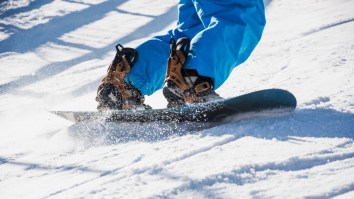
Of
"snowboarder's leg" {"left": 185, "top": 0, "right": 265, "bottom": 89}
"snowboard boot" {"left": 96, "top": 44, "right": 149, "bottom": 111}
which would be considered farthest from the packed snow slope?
"snowboarder's leg" {"left": 185, "top": 0, "right": 265, "bottom": 89}

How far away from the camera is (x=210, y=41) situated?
213cm

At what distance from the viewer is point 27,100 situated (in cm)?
371

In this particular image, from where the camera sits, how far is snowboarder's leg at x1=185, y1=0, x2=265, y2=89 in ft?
6.94

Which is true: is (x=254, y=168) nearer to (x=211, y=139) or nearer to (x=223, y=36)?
(x=211, y=139)

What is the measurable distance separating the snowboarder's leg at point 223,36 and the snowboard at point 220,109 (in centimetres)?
19

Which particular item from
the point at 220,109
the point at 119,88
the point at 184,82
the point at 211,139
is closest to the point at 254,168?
the point at 211,139

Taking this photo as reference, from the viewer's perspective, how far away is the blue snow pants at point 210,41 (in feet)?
6.99

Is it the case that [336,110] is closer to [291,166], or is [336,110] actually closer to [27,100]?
[291,166]

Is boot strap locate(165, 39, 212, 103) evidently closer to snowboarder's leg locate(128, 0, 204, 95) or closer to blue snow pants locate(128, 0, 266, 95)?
blue snow pants locate(128, 0, 266, 95)

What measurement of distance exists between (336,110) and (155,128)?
96cm

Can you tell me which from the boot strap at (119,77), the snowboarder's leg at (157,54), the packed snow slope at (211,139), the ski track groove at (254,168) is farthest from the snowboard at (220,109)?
the ski track groove at (254,168)

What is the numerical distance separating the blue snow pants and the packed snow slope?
326 mm

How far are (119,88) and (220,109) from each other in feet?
2.27

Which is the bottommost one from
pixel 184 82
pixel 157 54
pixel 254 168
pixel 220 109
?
pixel 254 168
